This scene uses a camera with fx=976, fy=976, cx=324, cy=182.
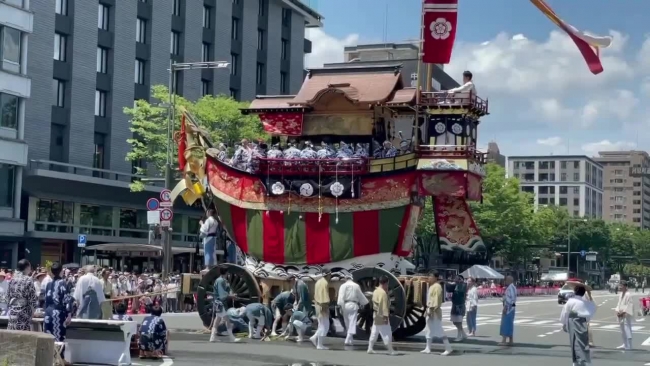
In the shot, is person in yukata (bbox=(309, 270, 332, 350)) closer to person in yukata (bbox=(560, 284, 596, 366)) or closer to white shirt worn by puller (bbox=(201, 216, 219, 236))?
white shirt worn by puller (bbox=(201, 216, 219, 236))

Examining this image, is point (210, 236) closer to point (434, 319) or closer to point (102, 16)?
point (434, 319)

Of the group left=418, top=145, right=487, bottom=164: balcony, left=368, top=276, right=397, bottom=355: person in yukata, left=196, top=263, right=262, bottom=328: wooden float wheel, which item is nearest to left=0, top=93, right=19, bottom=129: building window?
left=196, top=263, right=262, bottom=328: wooden float wheel

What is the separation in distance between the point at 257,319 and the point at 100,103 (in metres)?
33.8

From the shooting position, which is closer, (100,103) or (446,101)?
(446,101)

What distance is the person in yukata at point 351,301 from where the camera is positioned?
2214cm

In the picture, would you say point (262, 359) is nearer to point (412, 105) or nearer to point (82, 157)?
point (412, 105)

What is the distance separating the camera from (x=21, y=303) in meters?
16.8

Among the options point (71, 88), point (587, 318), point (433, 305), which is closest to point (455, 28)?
point (433, 305)

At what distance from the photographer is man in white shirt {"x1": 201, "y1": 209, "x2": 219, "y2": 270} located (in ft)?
83.4

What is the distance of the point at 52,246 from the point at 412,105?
108 feet

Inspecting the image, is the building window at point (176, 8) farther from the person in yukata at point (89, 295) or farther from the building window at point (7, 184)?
the person in yukata at point (89, 295)

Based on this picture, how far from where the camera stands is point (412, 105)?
945 inches

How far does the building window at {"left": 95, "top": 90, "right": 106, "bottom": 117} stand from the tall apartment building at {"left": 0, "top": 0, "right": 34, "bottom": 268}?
7.66 meters

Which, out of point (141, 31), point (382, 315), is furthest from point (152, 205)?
point (141, 31)
